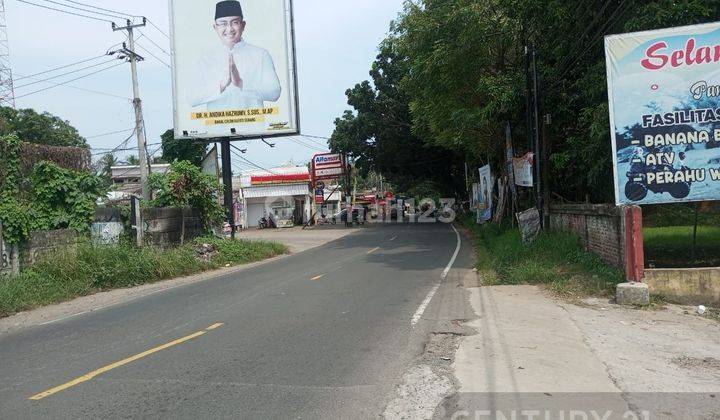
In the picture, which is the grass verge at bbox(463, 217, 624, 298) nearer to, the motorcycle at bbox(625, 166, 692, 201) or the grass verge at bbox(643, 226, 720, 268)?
the grass verge at bbox(643, 226, 720, 268)

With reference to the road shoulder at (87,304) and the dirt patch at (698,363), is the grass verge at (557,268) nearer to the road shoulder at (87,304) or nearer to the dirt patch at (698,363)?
the dirt patch at (698,363)

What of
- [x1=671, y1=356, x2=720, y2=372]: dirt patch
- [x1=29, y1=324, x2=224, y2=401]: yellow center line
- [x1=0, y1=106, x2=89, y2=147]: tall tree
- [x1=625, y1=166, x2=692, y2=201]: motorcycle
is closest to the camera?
[x1=29, y1=324, x2=224, y2=401]: yellow center line

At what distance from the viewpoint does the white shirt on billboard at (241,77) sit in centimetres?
2262

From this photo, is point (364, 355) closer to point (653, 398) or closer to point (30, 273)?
point (653, 398)

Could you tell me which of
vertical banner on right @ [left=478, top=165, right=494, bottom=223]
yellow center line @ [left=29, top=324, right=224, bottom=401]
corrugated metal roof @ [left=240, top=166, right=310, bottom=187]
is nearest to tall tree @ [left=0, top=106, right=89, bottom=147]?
corrugated metal roof @ [left=240, top=166, right=310, bottom=187]

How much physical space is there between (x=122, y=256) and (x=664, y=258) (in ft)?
43.0

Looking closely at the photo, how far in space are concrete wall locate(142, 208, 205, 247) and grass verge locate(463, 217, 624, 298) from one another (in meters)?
9.78

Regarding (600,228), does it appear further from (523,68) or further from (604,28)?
(523,68)

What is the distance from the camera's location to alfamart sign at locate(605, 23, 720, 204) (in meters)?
9.92

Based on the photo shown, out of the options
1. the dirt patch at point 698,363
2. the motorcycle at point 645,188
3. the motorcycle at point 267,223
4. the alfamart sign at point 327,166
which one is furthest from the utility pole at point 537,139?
the motorcycle at point 267,223

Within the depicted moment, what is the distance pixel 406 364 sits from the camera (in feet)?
Result: 20.5

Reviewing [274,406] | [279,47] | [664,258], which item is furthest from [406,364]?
[279,47]

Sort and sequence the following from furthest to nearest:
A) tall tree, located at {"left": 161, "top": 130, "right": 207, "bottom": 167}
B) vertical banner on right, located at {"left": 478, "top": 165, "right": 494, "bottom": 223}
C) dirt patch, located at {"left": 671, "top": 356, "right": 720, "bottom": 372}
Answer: tall tree, located at {"left": 161, "top": 130, "right": 207, "bottom": 167} → vertical banner on right, located at {"left": 478, "top": 165, "right": 494, "bottom": 223} → dirt patch, located at {"left": 671, "top": 356, "right": 720, "bottom": 372}

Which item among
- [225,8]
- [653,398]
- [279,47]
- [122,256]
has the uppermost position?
[225,8]
